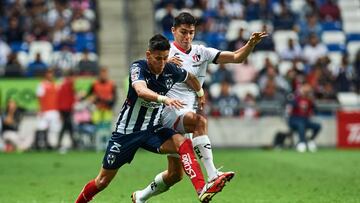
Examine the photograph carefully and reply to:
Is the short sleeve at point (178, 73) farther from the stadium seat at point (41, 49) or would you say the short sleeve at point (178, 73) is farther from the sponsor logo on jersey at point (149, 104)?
the stadium seat at point (41, 49)

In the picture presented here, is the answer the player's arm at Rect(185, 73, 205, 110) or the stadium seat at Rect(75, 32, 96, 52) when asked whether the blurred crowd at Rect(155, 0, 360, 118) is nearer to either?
the stadium seat at Rect(75, 32, 96, 52)

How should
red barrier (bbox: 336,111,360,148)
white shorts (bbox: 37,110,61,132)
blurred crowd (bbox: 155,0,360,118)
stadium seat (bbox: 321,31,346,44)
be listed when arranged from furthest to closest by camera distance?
stadium seat (bbox: 321,31,346,44)
blurred crowd (bbox: 155,0,360,118)
red barrier (bbox: 336,111,360,148)
white shorts (bbox: 37,110,61,132)

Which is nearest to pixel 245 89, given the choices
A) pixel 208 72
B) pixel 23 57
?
pixel 208 72

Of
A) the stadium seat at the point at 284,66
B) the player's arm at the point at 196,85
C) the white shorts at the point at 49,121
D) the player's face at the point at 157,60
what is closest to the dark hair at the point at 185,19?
the player's arm at the point at 196,85

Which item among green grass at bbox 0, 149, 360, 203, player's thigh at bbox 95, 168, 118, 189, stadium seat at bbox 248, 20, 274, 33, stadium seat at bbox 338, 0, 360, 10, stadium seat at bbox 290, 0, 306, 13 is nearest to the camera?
player's thigh at bbox 95, 168, 118, 189

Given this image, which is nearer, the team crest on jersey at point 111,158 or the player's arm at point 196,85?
the team crest on jersey at point 111,158

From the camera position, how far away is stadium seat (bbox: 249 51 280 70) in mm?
27609

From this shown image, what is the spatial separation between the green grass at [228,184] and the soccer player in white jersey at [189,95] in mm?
1163

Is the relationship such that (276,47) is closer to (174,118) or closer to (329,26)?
(329,26)

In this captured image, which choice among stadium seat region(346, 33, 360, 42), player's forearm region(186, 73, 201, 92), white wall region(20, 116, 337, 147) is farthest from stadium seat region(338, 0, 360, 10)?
player's forearm region(186, 73, 201, 92)

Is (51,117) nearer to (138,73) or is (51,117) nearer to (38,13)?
(38,13)

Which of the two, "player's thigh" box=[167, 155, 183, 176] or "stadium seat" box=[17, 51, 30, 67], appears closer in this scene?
"player's thigh" box=[167, 155, 183, 176]

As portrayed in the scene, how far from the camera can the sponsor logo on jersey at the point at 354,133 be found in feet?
83.5

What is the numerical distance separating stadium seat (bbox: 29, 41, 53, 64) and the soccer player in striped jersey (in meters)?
18.4
